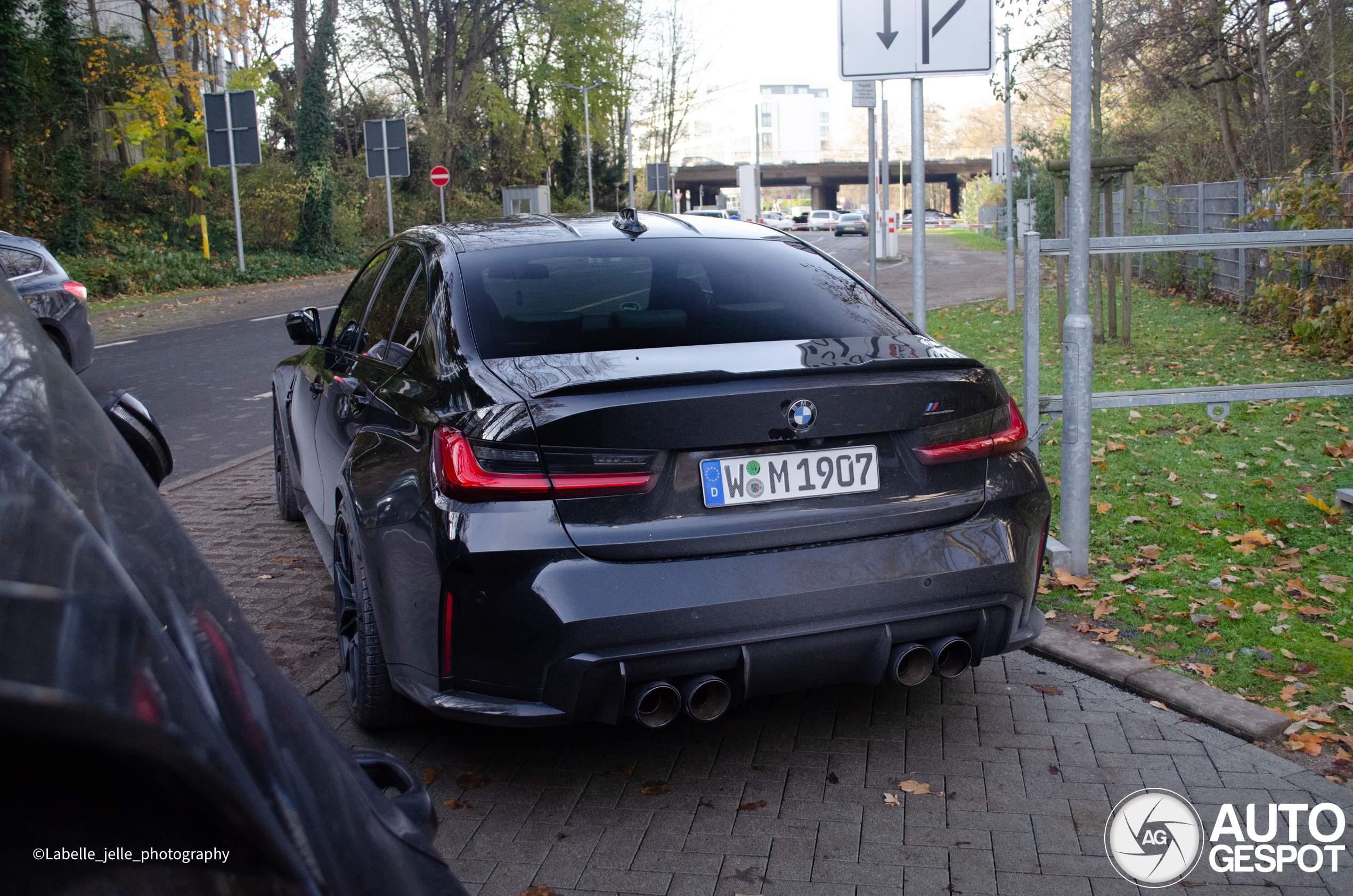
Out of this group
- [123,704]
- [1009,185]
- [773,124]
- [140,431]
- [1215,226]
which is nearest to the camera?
[123,704]

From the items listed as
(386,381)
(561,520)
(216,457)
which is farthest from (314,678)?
(216,457)

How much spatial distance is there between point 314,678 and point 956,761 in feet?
7.46

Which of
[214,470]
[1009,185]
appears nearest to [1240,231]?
[1009,185]

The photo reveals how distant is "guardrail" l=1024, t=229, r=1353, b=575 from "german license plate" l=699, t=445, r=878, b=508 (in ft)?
6.03

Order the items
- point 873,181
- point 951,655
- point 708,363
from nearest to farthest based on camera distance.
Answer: point 708,363
point 951,655
point 873,181

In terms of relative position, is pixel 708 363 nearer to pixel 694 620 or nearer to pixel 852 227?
pixel 694 620

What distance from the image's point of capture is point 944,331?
1526 cm

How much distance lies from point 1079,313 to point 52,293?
938 centimetres

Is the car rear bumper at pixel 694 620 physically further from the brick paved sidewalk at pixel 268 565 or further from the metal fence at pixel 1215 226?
the metal fence at pixel 1215 226

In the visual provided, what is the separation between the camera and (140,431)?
1723 mm

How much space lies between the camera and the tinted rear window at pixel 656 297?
3.52m

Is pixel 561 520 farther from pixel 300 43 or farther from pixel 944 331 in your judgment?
pixel 300 43
